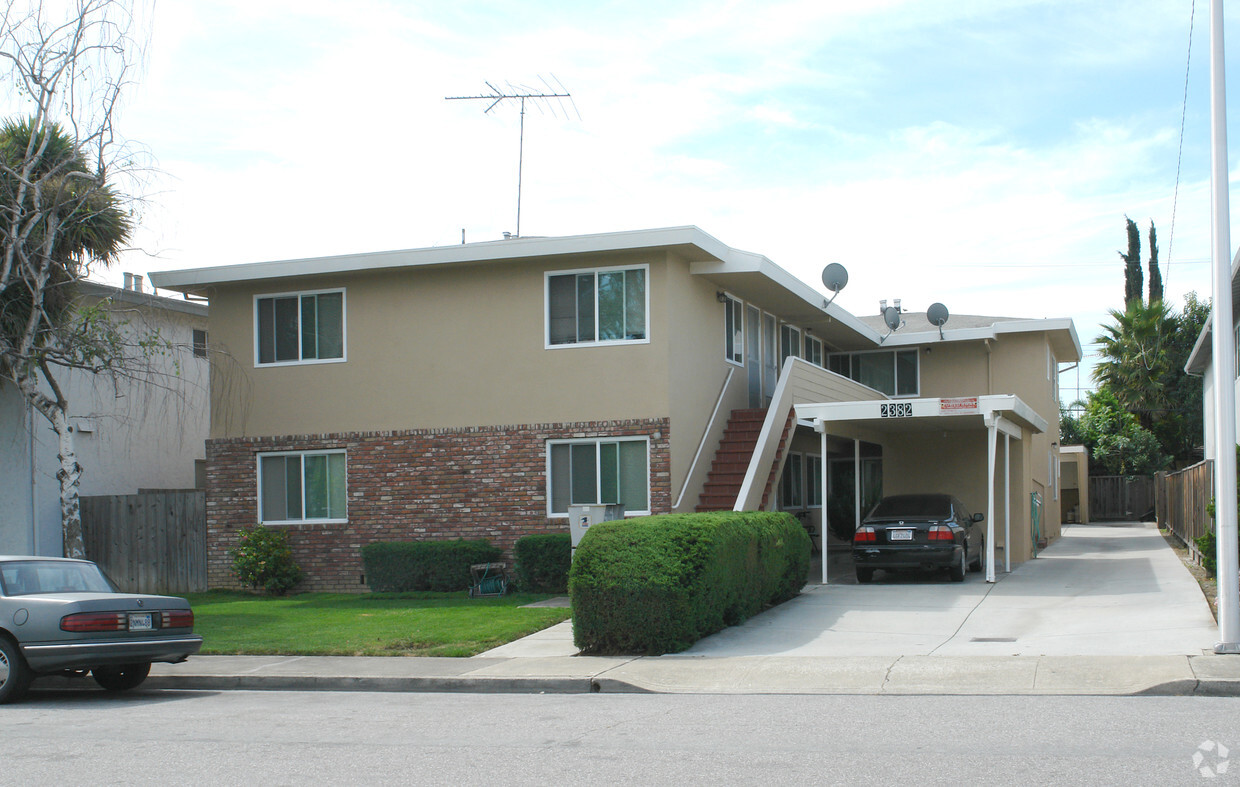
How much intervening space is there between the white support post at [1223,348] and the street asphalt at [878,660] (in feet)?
1.81

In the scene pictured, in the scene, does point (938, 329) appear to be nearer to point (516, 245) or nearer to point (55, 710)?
point (516, 245)

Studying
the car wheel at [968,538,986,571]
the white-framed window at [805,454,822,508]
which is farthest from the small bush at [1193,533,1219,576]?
the white-framed window at [805,454,822,508]

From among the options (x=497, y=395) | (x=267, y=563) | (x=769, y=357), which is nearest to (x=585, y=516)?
(x=497, y=395)

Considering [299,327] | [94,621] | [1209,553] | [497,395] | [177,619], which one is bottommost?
[1209,553]

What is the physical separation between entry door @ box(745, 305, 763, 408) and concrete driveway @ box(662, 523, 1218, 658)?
4.10 meters

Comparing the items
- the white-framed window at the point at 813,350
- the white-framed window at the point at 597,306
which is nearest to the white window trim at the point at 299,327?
the white-framed window at the point at 597,306

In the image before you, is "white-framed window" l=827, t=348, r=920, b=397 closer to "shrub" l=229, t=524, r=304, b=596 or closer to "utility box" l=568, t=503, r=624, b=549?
"utility box" l=568, t=503, r=624, b=549

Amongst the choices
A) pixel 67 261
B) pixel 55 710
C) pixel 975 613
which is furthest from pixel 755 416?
pixel 55 710

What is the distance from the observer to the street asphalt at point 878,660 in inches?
391

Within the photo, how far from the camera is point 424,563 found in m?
→ 18.4

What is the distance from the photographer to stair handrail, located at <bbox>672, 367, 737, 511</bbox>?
1806cm

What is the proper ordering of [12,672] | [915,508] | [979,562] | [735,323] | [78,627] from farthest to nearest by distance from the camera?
1. [735,323]
2. [979,562]
3. [915,508]
4. [78,627]
5. [12,672]

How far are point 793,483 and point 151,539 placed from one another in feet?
42.2

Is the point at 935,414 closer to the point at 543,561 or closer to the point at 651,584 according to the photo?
the point at 543,561
